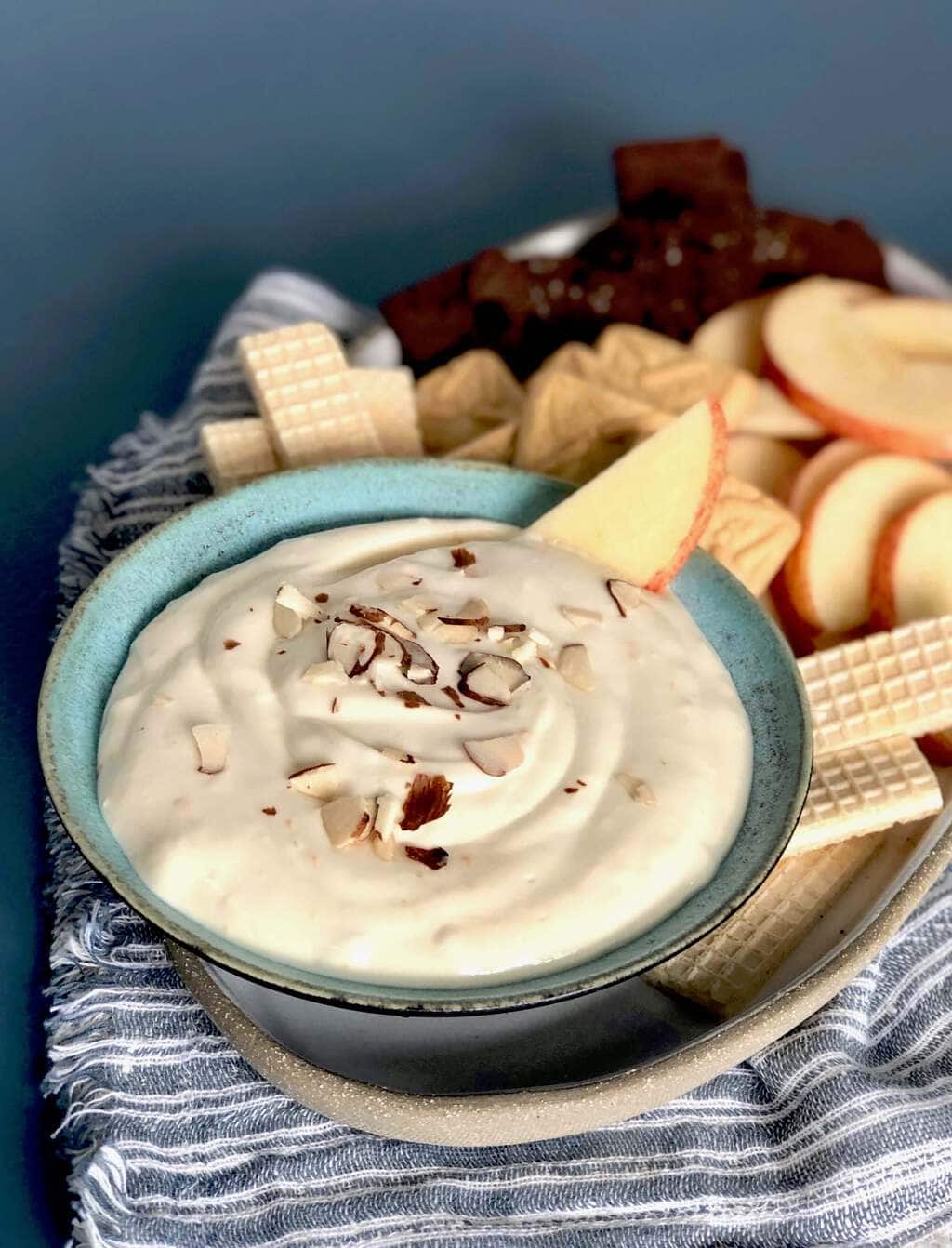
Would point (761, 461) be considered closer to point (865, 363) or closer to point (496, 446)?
point (865, 363)

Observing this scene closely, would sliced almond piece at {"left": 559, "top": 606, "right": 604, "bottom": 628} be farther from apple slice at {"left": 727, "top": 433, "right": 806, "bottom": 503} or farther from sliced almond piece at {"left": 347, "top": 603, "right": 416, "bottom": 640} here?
apple slice at {"left": 727, "top": 433, "right": 806, "bottom": 503}

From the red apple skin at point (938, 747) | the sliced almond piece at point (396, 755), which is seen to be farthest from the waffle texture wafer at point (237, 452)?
the red apple skin at point (938, 747)

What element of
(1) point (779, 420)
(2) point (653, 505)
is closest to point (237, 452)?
(2) point (653, 505)

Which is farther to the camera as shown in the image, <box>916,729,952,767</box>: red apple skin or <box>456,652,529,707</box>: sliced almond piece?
<box>916,729,952,767</box>: red apple skin

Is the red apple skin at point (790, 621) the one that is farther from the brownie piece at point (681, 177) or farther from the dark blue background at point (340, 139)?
the dark blue background at point (340, 139)

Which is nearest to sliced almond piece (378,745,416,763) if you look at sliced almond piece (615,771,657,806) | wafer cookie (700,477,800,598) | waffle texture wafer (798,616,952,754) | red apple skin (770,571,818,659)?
sliced almond piece (615,771,657,806)

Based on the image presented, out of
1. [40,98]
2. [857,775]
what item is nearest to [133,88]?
[40,98]
